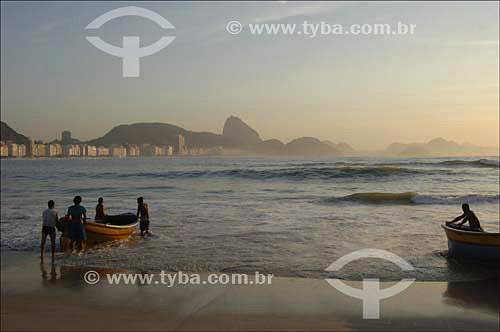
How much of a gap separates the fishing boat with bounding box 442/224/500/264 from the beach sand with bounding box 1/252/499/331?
1301 mm

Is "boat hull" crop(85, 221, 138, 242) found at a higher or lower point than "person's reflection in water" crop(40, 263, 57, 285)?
higher

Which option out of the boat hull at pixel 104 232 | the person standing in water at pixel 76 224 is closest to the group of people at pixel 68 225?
the person standing in water at pixel 76 224

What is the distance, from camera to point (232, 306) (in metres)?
8.20

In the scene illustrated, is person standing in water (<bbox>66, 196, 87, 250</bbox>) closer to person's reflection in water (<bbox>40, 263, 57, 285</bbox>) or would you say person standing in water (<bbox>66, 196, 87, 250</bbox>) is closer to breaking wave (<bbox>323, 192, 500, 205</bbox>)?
person's reflection in water (<bbox>40, 263, 57, 285</bbox>)

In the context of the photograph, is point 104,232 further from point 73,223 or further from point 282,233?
point 282,233

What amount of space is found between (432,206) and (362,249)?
14.6 m

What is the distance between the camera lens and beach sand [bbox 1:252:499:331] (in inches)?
285

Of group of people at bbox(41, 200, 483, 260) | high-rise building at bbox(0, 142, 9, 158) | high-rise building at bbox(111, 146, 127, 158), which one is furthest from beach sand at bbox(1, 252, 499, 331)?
high-rise building at bbox(0, 142, 9, 158)

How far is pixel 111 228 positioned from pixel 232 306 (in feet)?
24.5

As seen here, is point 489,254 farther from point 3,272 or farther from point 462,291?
point 3,272

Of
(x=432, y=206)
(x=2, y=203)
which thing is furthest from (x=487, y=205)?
(x=2, y=203)

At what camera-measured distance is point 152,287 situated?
9469 mm

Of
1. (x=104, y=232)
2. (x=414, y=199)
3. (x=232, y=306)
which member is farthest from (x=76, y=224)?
(x=414, y=199)

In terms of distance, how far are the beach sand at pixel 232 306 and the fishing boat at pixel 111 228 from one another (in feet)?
12.1
